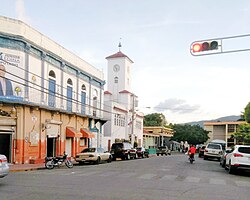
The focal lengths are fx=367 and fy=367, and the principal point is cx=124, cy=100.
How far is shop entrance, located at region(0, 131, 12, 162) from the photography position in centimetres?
2656

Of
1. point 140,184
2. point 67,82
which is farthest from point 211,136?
point 140,184

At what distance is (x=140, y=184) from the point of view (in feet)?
45.2

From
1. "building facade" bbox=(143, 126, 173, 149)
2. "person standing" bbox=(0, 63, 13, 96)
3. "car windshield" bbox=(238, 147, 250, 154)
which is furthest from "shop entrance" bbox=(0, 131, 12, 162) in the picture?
"building facade" bbox=(143, 126, 173, 149)

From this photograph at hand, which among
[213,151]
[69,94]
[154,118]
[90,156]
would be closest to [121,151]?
[69,94]

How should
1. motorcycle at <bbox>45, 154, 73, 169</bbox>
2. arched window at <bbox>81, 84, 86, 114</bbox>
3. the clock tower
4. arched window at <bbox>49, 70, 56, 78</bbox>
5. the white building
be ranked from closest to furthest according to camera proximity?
motorcycle at <bbox>45, 154, 73, 169</bbox>, arched window at <bbox>49, 70, 56, 78</bbox>, arched window at <bbox>81, 84, 86, 114</bbox>, the white building, the clock tower

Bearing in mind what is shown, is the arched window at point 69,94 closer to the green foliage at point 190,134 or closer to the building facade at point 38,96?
the building facade at point 38,96

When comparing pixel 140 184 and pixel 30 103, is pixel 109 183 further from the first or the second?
pixel 30 103

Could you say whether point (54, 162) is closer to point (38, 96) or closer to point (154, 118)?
point (38, 96)

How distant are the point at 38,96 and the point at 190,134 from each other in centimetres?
6507

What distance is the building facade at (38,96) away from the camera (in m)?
26.4

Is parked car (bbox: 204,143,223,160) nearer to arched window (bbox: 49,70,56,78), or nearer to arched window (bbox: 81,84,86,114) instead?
arched window (bbox: 81,84,86,114)

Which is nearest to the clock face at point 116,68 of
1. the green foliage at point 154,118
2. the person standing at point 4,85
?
the person standing at point 4,85

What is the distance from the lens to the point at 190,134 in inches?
3526

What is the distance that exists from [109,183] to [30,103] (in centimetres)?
1514
